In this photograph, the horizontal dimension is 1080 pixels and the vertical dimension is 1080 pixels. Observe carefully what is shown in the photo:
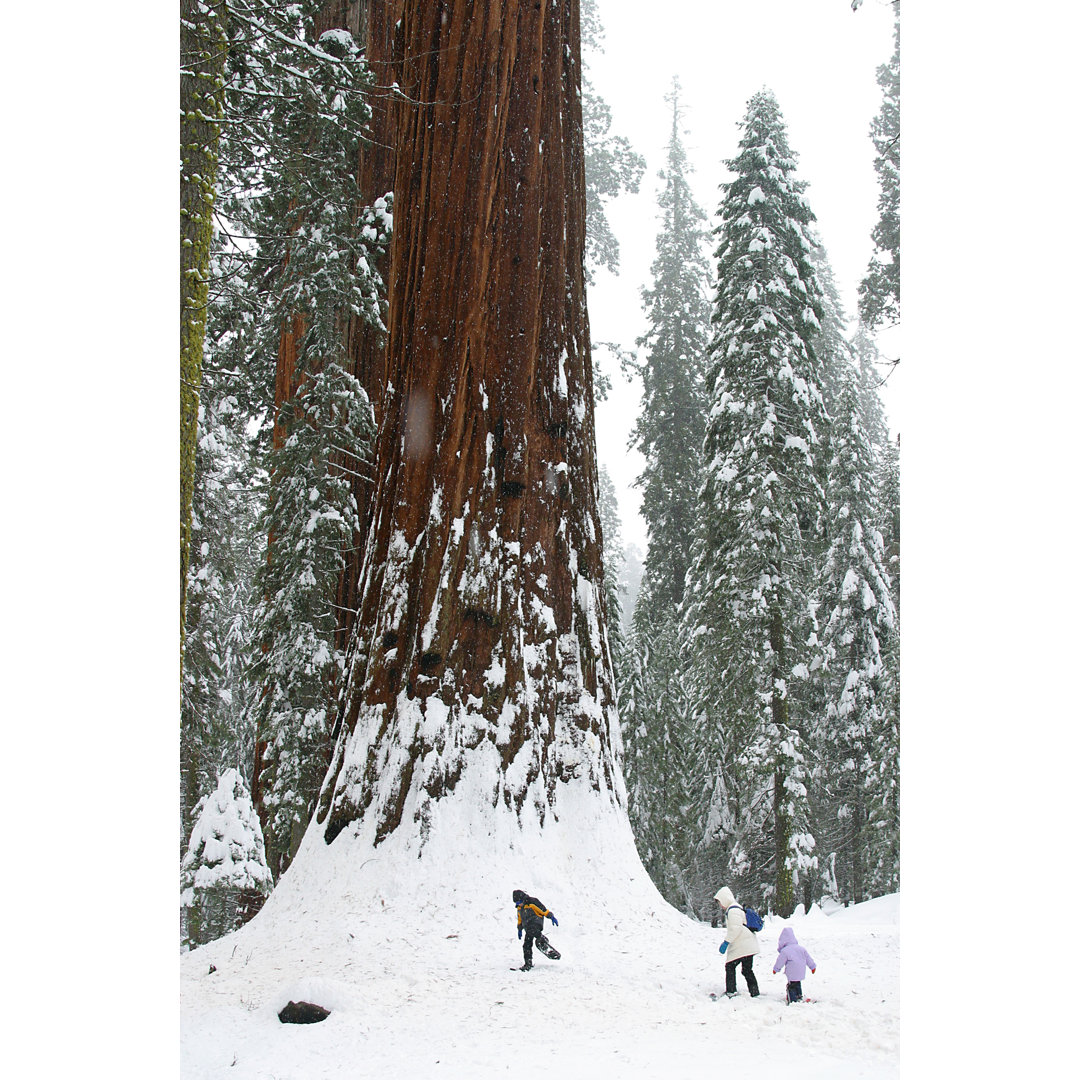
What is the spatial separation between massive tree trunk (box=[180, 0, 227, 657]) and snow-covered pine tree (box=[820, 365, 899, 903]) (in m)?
13.5

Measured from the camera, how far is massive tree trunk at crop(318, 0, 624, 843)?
4.07m

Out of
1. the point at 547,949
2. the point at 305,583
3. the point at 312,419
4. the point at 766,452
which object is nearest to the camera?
the point at 547,949

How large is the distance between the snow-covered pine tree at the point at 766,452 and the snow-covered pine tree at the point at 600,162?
6.63 metres

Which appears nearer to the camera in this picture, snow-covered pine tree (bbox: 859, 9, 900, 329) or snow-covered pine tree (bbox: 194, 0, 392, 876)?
snow-covered pine tree (bbox: 194, 0, 392, 876)

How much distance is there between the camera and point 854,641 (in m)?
17.5

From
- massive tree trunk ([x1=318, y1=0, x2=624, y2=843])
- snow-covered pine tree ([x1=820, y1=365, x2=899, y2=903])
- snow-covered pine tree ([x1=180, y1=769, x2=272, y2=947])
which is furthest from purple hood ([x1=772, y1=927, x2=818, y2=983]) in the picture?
snow-covered pine tree ([x1=820, y1=365, x2=899, y2=903])

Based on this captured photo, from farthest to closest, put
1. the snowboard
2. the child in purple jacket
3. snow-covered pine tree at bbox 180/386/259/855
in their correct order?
1. snow-covered pine tree at bbox 180/386/259/855
2. the snowboard
3. the child in purple jacket

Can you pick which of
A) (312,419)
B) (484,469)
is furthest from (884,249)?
(484,469)

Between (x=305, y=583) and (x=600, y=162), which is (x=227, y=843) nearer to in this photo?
(x=305, y=583)

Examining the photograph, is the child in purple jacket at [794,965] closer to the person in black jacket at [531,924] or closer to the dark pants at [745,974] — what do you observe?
the dark pants at [745,974]

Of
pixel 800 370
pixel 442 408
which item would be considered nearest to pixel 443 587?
pixel 442 408

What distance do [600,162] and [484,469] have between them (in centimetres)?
1766

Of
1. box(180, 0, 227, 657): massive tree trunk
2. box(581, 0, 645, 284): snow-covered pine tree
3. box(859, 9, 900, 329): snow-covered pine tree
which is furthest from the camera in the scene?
box(581, 0, 645, 284): snow-covered pine tree

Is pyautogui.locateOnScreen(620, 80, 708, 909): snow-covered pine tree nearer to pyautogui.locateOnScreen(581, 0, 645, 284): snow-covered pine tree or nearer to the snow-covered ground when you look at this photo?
pyautogui.locateOnScreen(581, 0, 645, 284): snow-covered pine tree
